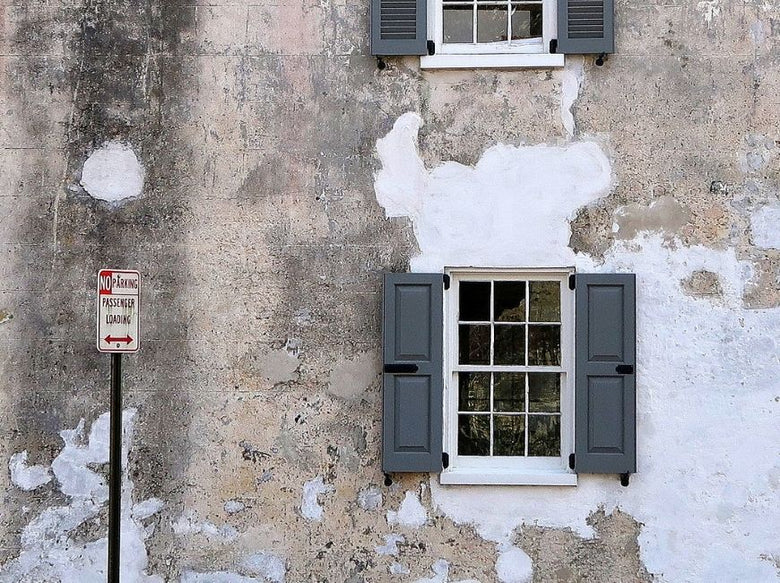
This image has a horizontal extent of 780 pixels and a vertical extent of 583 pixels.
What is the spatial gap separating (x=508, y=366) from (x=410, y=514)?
4.05ft

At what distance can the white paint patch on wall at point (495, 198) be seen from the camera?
19.3 feet

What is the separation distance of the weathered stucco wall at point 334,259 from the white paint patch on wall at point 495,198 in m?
0.02

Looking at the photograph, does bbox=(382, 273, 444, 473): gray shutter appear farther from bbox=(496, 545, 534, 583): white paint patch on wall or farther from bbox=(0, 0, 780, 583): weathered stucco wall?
bbox=(496, 545, 534, 583): white paint patch on wall

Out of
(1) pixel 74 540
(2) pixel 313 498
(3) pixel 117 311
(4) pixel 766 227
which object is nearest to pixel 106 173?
(3) pixel 117 311

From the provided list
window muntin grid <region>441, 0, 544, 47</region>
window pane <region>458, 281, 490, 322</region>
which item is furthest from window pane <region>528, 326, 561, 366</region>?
window muntin grid <region>441, 0, 544, 47</region>

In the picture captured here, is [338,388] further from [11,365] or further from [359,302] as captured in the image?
[11,365]

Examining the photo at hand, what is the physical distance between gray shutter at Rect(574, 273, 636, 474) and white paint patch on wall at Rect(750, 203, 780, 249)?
0.94 m

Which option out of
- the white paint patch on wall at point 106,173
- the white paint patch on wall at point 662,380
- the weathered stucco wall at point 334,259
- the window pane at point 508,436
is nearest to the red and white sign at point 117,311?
the weathered stucco wall at point 334,259

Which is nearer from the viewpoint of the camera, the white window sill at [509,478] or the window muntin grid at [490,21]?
the white window sill at [509,478]

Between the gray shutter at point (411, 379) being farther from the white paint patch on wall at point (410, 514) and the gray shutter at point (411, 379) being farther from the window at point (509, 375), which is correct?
the white paint patch on wall at point (410, 514)

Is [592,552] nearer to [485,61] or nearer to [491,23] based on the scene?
[485,61]

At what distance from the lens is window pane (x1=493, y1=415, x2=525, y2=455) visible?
6.00 m

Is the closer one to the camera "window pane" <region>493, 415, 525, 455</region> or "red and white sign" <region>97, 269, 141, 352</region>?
"red and white sign" <region>97, 269, 141, 352</region>

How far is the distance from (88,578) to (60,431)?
3.40 feet
